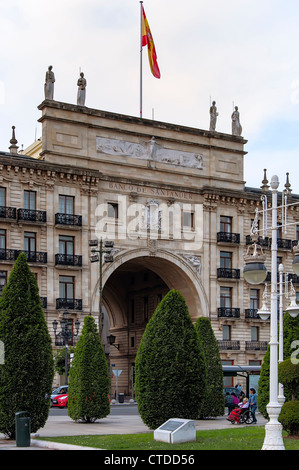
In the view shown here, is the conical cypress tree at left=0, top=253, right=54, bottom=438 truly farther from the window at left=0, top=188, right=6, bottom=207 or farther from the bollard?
the window at left=0, top=188, right=6, bottom=207

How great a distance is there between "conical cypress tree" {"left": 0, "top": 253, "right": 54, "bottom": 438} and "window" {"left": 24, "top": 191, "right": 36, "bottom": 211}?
98.2 ft

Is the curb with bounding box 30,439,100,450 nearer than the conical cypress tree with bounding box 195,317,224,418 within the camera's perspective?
Yes

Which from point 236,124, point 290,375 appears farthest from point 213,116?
point 290,375

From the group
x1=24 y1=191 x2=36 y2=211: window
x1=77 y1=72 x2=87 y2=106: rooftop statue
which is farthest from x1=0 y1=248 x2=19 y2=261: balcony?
x1=77 y1=72 x2=87 y2=106: rooftop statue

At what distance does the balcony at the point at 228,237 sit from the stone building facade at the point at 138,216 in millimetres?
87

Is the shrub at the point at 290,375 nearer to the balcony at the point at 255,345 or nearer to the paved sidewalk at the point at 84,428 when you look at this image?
the paved sidewalk at the point at 84,428

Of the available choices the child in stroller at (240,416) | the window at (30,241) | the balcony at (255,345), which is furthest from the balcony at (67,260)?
the child in stroller at (240,416)

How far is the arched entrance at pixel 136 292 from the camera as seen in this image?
Result: 61031 mm

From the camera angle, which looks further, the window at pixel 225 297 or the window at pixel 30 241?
the window at pixel 225 297

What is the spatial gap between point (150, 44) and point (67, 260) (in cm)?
1799

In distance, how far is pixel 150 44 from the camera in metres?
60.0

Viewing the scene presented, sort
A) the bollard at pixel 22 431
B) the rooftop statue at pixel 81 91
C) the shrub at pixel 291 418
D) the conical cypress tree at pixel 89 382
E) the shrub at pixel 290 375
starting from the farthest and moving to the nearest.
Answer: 1. the rooftop statue at pixel 81 91
2. the conical cypress tree at pixel 89 382
3. the shrub at pixel 290 375
4. the shrub at pixel 291 418
5. the bollard at pixel 22 431

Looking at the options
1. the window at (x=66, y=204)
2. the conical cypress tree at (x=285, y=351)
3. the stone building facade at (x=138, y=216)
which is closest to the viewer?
the conical cypress tree at (x=285, y=351)

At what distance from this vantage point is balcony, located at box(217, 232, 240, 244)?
62469 millimetres
